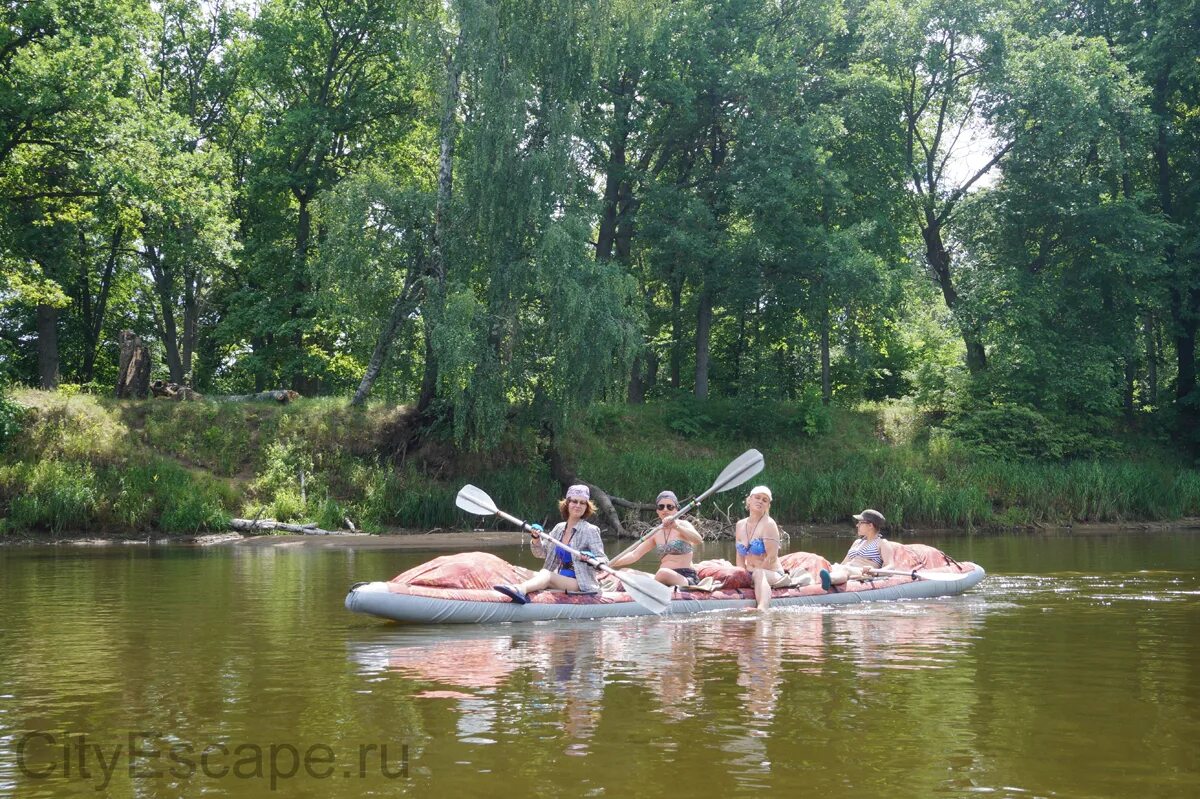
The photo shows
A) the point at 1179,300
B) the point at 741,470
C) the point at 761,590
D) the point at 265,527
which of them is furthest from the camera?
the point at 1179,300

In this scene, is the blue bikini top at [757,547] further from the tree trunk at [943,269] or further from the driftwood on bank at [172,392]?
the tree trunk at [943,269]

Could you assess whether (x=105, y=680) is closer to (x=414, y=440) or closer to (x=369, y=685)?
(x=369, y=685)

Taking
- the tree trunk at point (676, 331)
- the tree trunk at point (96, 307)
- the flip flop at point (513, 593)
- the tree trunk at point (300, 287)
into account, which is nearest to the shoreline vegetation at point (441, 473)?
the tree trunk at point (676, 331)

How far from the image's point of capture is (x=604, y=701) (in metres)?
6.77

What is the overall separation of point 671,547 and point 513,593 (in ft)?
6.89

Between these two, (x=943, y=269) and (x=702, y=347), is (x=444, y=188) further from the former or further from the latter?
(x=943, y=269)

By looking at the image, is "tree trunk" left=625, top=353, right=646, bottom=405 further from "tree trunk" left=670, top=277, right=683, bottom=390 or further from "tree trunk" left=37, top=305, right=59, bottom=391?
"tree trunk" left=37, top=305, right=59, bottom=391

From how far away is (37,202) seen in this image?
2503 centimetres

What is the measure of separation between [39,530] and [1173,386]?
1194 inches

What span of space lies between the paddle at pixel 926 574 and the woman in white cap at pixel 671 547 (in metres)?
2.48

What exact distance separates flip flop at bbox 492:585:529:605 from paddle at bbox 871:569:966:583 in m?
4.53

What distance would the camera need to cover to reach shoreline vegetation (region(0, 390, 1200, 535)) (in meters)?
22.6

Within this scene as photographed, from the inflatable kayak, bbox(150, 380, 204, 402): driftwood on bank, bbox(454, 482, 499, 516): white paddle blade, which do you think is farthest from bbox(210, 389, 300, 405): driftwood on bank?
the inflatable kayak

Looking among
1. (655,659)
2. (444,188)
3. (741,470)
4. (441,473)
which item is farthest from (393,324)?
(655,659)
